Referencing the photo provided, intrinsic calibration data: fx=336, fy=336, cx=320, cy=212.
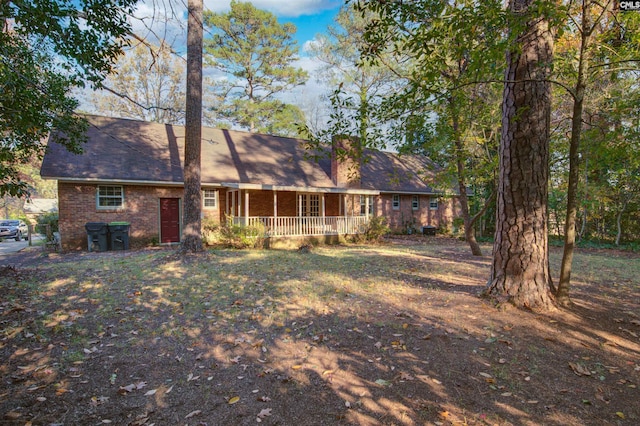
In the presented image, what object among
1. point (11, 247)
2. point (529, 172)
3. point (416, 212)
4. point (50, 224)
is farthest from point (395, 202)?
point (11, 247)

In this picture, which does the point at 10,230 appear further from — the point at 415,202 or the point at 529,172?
the point at 529,172

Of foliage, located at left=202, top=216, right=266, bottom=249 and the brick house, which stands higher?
the brick house

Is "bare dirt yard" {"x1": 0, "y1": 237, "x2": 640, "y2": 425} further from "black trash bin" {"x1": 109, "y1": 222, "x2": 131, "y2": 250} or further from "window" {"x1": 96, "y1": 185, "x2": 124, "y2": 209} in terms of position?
"window" {"x1": 96, "y1": 185, "x2": 124, "y2": 209}

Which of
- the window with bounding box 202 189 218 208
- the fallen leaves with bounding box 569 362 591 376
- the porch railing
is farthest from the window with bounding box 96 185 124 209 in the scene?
the fallen leaves with bounding box 569 362 591 376

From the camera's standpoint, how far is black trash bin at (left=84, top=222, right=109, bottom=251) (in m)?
12.3

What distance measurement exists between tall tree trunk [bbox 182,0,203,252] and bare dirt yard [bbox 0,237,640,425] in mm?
3580

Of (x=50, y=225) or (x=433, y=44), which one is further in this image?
(x=50, y=225)

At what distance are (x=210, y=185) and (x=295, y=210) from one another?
180 inches

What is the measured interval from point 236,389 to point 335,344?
127cm

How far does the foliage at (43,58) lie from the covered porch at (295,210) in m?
7.49

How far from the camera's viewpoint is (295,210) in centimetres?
1752

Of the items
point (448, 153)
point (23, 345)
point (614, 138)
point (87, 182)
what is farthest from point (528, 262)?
point (87, 182)

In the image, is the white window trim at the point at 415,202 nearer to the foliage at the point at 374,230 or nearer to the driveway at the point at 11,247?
the foliage at the point at 374,230

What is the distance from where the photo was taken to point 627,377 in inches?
125
